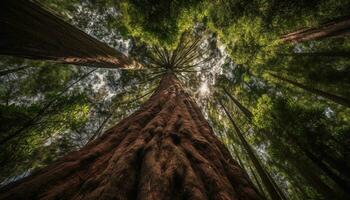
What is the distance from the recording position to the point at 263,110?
505cm

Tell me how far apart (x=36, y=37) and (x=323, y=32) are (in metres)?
7.72

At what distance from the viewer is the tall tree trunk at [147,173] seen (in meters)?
1.81

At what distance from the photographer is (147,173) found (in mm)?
2027

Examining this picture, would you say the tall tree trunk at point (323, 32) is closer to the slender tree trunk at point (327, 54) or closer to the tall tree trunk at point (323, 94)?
the slender tree trunk at point (327, 54)

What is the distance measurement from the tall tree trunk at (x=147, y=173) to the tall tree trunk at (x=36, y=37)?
2.20 meters

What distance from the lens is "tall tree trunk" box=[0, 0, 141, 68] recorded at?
122 inches

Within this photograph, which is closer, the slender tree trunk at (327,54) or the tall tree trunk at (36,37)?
the tall tree trunk at (36,37)

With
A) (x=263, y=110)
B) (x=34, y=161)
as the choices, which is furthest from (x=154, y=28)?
(x=34, y=161)

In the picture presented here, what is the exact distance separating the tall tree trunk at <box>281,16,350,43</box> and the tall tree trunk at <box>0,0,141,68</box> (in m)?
6.81

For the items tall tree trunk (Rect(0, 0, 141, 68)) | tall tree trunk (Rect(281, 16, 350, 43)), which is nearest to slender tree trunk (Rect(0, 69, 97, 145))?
tall tree trunk (Rect(0, 0, 141, 68))

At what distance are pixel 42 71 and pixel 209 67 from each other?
9.50m

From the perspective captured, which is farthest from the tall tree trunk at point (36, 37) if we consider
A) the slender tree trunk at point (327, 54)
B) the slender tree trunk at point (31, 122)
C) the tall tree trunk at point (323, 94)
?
the slender tree trunk at point (327, 54)

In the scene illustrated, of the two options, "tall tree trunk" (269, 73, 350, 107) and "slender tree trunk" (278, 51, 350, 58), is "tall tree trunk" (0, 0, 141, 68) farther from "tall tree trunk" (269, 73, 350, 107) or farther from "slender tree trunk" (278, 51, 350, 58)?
"slender tree trunk" (278, 51, 350, 58)

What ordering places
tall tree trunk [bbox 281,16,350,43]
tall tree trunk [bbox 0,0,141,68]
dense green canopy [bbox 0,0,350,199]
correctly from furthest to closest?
1. tall tree trunk [bbox 281,16,350,43]
2. dense green canopy [bbox 0,0,350,199]
3. tall tree trunk [bbox 0,0,141,68]
